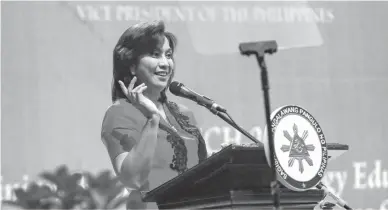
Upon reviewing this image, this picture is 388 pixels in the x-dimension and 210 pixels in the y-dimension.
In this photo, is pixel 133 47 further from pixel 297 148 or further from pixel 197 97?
pixel 297 148

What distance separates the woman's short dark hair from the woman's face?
3 centimetres

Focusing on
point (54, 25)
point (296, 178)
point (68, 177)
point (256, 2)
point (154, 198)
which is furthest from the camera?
point (256, 2)

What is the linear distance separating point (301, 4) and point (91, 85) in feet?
5.31

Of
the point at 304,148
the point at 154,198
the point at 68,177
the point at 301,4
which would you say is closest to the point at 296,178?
the point at 304,148

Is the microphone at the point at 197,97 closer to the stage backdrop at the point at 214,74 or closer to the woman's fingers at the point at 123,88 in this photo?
the woman's fingers at the point at 123,88

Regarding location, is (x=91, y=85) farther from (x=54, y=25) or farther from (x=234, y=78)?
(x=234, y=78)

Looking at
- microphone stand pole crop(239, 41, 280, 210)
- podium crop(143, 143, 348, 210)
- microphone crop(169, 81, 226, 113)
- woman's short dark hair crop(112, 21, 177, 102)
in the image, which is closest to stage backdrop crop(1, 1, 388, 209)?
woman's short dark hair crop(112, 21, 177, 102)

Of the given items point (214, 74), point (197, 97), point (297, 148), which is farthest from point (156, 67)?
point (297, 148)

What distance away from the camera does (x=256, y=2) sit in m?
5.33

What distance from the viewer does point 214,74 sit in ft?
16.9

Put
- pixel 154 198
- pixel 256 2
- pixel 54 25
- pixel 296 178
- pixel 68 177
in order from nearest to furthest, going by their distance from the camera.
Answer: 1. pixel 296 178
2. pixel 154 198
3. pixel 68 177
4. pixel 54 25
5. pixel 256 2

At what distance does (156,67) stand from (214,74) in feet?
3.24

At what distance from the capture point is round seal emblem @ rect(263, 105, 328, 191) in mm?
2521

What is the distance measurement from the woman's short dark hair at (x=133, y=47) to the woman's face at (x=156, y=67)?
28mm
